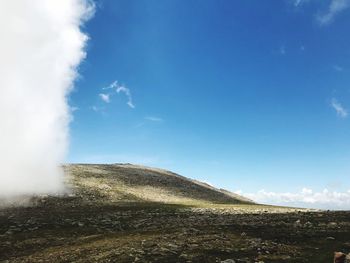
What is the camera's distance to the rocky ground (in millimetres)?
27141

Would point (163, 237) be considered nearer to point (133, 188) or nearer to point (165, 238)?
point (165, 238)

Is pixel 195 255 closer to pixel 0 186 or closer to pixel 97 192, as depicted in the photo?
pixel 97 192

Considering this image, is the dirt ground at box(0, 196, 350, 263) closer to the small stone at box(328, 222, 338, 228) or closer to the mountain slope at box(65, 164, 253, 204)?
the small stone at box(328, 222, 338, 228)

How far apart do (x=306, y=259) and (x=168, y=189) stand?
223 feet

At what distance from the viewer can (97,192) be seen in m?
73.1

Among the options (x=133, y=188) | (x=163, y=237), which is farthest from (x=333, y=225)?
(x=133, y=188)

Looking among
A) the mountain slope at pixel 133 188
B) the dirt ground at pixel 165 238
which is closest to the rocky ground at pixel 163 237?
the dirt ground at pixel 165 238

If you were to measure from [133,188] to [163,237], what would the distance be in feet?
181

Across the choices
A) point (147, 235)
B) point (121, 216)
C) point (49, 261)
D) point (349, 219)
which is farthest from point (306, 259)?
point (121, 216)

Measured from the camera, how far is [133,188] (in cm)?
8650

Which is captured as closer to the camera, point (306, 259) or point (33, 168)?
point (306, 259)

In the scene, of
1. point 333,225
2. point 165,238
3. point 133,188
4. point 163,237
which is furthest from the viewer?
point 133,188

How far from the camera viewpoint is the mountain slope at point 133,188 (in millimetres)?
73875

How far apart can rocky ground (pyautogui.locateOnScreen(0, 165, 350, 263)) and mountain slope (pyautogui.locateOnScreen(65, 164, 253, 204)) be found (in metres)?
21.4
